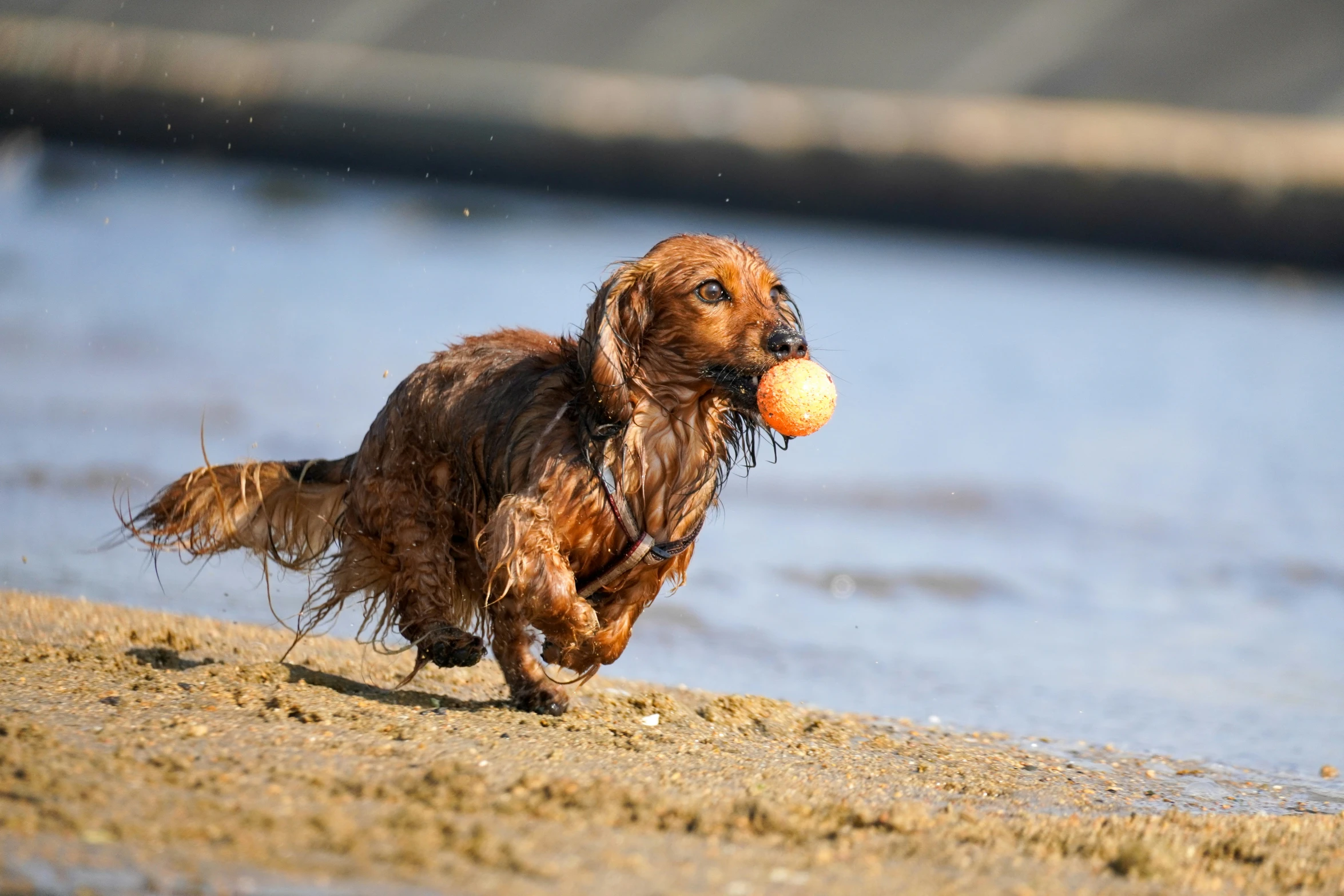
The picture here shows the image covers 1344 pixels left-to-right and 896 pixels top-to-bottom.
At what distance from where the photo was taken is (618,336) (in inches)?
178

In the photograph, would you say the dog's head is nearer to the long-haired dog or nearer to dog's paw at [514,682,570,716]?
the long-haired dog

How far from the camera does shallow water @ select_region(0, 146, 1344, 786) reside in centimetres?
614

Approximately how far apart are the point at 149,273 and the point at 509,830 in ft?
41.8

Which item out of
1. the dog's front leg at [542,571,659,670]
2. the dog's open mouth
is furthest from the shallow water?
the dog's open mouth

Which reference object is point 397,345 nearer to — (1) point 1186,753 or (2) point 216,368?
(2) point 216,368

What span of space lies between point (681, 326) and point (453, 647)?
128 centimetres

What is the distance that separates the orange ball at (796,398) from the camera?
4.31m

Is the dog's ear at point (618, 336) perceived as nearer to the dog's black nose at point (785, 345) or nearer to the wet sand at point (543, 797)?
the dog's black nose at point (785, 345)

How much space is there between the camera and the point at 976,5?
33938mm

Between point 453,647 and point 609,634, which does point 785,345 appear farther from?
point 453,647

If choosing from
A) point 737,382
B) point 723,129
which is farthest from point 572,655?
point 723,129

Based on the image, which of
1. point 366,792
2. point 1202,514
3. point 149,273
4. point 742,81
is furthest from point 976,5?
point 366,792

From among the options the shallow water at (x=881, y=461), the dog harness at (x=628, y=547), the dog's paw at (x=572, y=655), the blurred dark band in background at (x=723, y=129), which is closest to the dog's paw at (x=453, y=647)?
the dog's paw at (x=572, y=655)

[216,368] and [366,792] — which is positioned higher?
[216,368]
